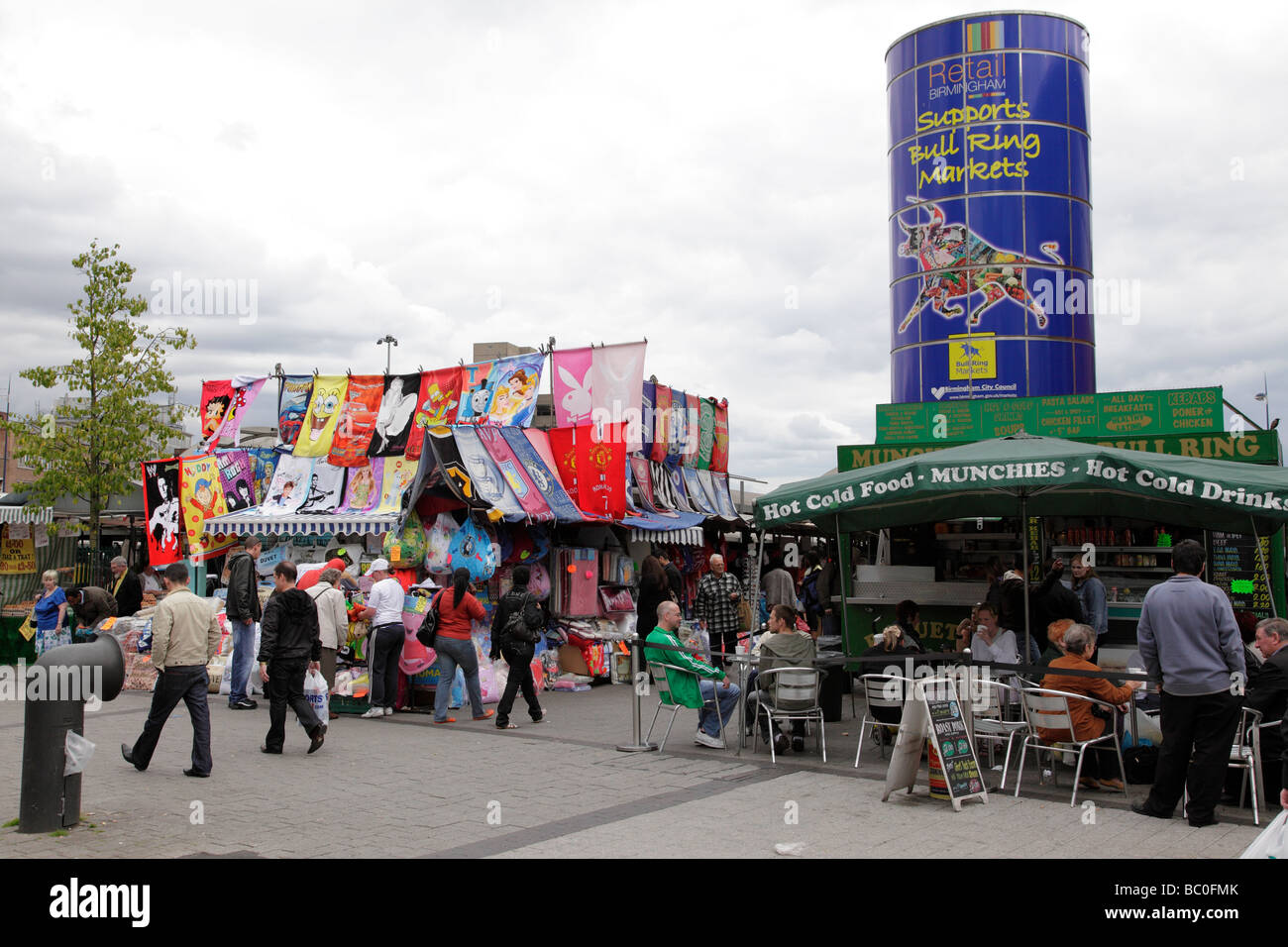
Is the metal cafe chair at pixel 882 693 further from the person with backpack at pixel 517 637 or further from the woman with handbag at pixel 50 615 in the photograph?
the woman with handbag at pixel 50 615

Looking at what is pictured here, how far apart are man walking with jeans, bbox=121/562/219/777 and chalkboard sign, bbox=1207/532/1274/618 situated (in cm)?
1147

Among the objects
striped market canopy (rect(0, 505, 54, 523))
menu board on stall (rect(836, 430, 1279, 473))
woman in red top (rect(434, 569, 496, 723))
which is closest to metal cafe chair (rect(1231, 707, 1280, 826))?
menu board on stall (rect(836, 430, 1279, 473))

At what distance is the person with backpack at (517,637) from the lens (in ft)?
36.1

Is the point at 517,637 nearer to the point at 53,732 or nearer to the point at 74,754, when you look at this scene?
the point at 74,754

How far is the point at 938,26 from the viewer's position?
23.9 meters

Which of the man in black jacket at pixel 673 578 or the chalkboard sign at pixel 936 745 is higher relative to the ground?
the man in black jacket at pixel 673 578

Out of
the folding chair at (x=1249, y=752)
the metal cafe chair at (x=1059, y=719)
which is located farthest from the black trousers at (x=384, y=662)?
the folding chair at (x=1249, y=752)

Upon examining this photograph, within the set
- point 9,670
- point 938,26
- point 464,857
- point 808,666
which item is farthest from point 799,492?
point 938,26

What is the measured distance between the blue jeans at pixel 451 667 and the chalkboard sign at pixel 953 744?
542cm

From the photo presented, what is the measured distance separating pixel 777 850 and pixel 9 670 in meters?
13.7

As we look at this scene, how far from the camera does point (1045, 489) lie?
10.6 m

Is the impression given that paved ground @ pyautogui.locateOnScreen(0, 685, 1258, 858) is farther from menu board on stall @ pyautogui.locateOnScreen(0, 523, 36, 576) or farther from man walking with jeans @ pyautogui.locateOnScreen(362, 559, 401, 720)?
menu board on stall @ pyautogui.locateOnScreen(0, 523, 36, 576)
